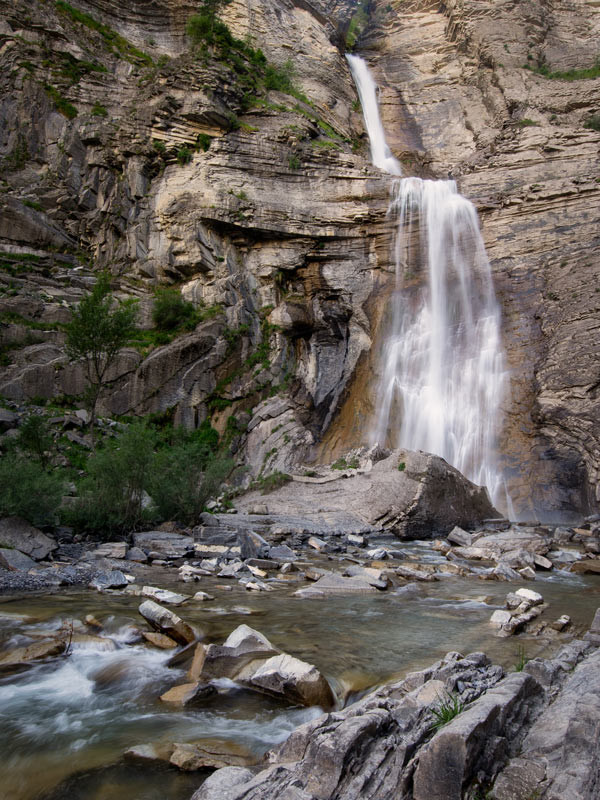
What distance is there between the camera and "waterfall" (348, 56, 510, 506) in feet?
73.2

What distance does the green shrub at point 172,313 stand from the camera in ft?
80.5

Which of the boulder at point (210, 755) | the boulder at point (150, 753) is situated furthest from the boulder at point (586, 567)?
the boulder at point (150, 753)

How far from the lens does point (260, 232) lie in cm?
2689

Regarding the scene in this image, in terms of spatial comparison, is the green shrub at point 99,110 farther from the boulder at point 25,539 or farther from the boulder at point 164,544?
the boulder at point 25,539

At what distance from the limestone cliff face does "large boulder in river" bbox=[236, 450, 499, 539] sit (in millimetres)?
4271

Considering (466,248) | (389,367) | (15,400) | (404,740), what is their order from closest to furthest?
1. (404,740)
2. (15,400)
3. (389,367)
4. (466,248)

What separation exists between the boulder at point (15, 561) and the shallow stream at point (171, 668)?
1.40 meters

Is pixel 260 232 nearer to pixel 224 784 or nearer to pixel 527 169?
pixel 527 169

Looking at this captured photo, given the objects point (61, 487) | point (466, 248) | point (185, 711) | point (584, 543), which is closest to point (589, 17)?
point (466, 248)

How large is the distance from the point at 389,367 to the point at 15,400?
16.6m

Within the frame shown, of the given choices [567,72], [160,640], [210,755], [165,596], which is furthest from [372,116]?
[210,755]

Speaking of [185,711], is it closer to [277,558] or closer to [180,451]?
[277,558]

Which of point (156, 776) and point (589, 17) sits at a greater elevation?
point (589, 17)

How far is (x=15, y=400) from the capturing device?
66.5 ft
